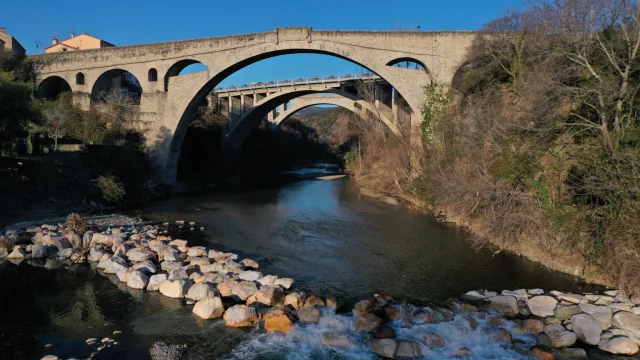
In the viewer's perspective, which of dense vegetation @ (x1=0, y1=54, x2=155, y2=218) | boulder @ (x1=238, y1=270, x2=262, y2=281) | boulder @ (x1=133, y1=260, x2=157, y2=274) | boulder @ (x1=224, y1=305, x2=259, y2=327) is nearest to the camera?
boulder @ (x1=224, y1=305, x2=259, y2=327)

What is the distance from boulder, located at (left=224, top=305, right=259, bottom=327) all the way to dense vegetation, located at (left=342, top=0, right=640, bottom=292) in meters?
7.62

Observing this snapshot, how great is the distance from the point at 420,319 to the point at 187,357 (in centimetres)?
412


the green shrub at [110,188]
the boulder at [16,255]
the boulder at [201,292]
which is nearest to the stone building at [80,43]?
the green shrub at [110,188]

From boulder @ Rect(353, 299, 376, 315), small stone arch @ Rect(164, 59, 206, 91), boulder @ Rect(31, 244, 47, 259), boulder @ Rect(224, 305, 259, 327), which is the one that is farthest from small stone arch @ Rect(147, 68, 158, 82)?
boulder @ Rect(353, 299, 376, 315)

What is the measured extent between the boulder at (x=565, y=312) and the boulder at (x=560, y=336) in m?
0.47

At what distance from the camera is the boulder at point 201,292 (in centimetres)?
815

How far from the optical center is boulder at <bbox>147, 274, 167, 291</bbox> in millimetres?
8752

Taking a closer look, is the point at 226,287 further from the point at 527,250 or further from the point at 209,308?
the point at 527,250

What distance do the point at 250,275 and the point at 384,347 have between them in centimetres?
392

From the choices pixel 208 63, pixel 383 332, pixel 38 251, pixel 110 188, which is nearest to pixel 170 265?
pixel 38 251

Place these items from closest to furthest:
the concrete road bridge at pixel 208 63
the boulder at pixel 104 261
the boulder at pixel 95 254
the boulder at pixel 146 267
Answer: the boulder at pixel 146 267
the boulder at pixel 104 261
the boulder at pixel 95 254
the concrete road bridge at pixel 208 63

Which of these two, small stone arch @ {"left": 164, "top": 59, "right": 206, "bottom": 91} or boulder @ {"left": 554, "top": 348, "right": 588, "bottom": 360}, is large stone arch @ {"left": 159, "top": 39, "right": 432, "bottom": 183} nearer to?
small stone arch @ {"left": 164, "top": 59, "right": 206, "bottom": 91}

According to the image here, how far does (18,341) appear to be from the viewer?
6.45 meters

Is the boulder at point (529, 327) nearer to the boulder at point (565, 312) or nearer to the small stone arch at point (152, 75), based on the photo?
the boulder at point (565, 312)
